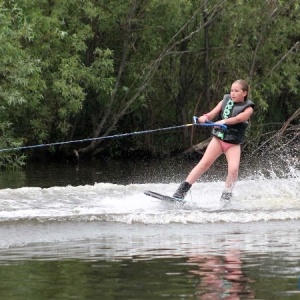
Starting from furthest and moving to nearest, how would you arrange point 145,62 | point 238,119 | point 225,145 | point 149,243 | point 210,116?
point 145,62, point 225,145, point 210,116, point 238,119, point 149,243

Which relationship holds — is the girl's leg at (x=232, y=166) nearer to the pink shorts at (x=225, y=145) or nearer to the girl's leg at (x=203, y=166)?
the pink shorts at (x=225, y=145)

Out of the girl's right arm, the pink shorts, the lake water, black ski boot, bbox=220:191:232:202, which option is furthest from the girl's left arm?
the lake water

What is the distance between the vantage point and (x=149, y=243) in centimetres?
940

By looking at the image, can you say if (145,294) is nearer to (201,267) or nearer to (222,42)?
(201,267)

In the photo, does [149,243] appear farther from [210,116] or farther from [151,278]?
[210,116]

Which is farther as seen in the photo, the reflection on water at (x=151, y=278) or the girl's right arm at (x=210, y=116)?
the girl's right arm at (x=210, y=116)

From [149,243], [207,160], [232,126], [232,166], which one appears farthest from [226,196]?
[149,243]

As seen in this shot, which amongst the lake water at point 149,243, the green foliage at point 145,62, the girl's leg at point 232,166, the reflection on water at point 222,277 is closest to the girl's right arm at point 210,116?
the girl's leg at point 232,166

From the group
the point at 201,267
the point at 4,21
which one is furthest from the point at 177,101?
the point at 201,267

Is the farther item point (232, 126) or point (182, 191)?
point (232, 126)

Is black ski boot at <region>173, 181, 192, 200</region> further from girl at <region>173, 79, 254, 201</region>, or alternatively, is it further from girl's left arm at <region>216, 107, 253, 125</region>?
girl's left arm at <region>216, 107, 253, 125</region>

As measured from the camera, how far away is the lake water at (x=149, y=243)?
7.16 metres

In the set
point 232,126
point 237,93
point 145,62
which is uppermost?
point 145,62

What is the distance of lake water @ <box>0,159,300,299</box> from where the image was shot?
7.16 meters
